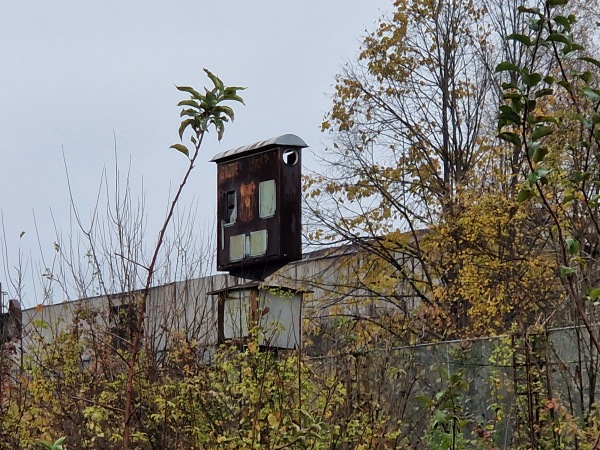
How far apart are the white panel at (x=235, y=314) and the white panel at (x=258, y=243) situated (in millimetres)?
429

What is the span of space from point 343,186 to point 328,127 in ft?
4.38

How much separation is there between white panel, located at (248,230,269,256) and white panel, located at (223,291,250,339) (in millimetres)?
429

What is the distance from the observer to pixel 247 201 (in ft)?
28.8

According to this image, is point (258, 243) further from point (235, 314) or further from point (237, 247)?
point (235, 314)

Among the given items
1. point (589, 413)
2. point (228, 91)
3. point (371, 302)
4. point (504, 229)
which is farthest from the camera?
point (371, 302)

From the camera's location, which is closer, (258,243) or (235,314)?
(235,314)

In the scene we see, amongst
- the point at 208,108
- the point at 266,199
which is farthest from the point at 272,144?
the point at 208,108

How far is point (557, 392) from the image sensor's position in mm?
8875

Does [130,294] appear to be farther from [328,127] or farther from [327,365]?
[328,127]

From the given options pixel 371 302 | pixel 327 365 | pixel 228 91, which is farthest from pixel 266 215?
pixel 371 302

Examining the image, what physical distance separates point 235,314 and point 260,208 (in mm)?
908

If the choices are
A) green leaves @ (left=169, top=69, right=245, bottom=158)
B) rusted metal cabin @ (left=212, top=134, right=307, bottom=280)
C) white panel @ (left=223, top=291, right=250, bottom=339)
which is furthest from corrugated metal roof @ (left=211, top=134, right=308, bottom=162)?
green leaves @ (left=169, top=69, right=245, bottom=158)

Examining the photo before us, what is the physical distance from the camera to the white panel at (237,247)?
8648 millimetres

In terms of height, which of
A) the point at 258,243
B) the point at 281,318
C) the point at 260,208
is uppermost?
the point at 260,208
